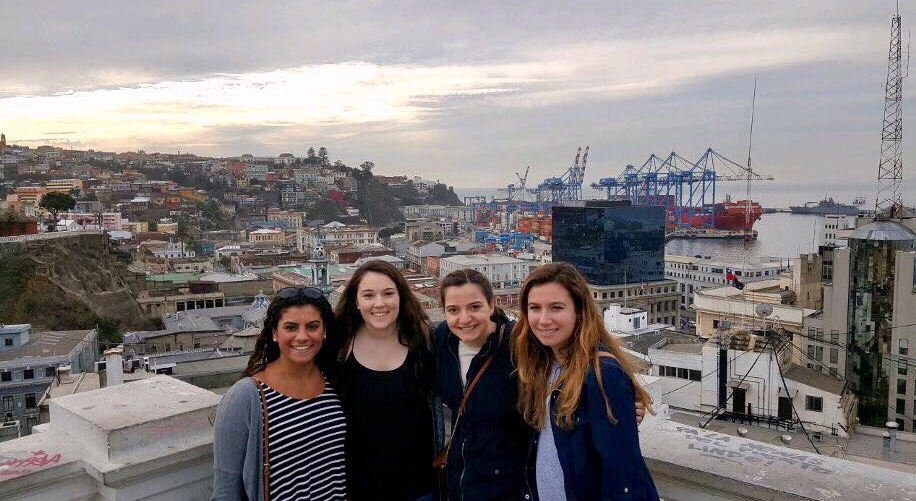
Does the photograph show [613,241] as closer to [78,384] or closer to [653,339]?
[653,339]

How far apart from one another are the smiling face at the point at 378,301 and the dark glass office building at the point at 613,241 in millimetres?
33457

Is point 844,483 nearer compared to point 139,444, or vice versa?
point 844,483

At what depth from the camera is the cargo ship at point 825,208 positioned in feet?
340

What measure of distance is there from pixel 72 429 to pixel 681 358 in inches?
491

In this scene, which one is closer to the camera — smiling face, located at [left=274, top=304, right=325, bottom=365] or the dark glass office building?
smiling face, located at [left=274, top=304, right=325, bottom=365]

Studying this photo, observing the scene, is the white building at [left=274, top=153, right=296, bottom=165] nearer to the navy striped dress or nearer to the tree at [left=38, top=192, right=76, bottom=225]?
the tree at [left=38, top=192, right=76, bottom=225]

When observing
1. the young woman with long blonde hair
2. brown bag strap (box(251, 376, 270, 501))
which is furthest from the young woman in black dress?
the young woman with long blonde hair

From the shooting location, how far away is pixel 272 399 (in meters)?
A: 1.63

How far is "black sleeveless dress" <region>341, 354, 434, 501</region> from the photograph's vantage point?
179 centimetres

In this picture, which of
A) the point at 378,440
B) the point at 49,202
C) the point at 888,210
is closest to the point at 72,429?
the point at 378,440

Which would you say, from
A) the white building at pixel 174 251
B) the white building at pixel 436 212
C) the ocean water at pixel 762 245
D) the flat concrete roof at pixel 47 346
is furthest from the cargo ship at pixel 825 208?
the flat concrete roof at pixel 47 346

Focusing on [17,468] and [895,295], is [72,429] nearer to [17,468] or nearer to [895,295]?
[17,468]

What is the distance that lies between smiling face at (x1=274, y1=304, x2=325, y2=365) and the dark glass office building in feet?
110

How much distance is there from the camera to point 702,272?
39500 millimetres
